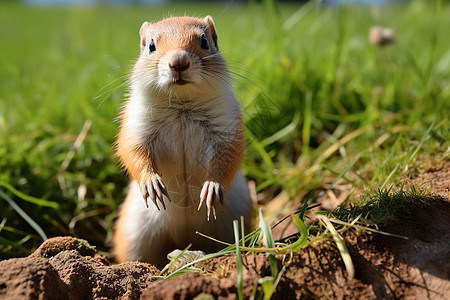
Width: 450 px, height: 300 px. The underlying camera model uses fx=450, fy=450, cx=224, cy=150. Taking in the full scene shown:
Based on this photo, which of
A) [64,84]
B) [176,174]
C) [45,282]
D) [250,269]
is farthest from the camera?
[64,84]

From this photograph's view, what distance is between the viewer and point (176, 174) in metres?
2.67

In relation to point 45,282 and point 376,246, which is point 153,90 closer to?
point 45,282

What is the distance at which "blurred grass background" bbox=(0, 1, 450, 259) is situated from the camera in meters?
3.36

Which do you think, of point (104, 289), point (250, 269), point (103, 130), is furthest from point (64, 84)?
point (250, 269)

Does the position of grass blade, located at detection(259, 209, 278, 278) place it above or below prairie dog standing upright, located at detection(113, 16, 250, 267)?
below

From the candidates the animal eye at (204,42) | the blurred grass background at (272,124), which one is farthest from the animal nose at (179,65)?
the blurred grass background at (272,124)

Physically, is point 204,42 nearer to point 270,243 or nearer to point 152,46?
point 152,46

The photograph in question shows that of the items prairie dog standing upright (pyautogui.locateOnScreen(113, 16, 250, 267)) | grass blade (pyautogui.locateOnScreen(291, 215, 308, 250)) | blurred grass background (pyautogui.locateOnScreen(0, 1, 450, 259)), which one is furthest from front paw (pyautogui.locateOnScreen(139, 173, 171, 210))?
blurred grass background (pyautogui.locateOnScreen(0, 1, 450, 259))

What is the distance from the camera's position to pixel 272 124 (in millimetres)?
4219

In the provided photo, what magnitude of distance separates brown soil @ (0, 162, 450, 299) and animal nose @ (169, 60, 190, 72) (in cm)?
96

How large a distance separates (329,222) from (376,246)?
9.2 inches

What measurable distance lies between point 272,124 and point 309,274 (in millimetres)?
2393

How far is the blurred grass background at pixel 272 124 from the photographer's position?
3.36 metres

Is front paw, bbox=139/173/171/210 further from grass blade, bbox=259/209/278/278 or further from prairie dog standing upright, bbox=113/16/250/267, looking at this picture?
grass blade, bbox=259/209/278/278
